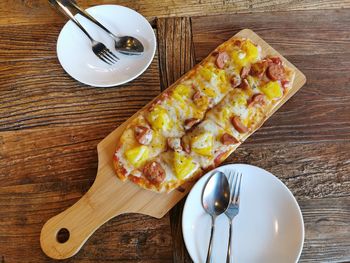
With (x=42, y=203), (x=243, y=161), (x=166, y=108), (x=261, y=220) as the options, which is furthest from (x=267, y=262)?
(x=42, y=203)

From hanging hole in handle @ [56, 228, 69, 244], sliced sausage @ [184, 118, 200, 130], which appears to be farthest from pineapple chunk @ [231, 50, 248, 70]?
hanging hole in handle @ [56, 228, 69, 244]

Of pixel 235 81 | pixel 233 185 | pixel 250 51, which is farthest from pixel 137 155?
pixel 250 51

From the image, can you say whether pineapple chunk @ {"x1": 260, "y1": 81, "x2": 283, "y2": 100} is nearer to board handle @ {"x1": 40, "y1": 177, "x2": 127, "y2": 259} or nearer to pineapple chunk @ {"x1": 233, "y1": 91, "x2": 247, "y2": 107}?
pineapple chunk @ {"x1": 233, "y1": 91, "x2": 247, "y2": 107}

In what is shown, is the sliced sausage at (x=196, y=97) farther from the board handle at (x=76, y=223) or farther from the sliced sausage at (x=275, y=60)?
the board handle at (x=76, y=223)

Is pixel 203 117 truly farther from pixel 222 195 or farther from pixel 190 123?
pixel 222 195

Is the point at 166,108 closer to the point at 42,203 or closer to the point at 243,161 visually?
the point at 243,161

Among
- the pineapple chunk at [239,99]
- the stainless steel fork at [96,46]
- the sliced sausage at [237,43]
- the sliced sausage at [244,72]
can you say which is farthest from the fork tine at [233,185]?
the stainless steel fork at [96,46]
